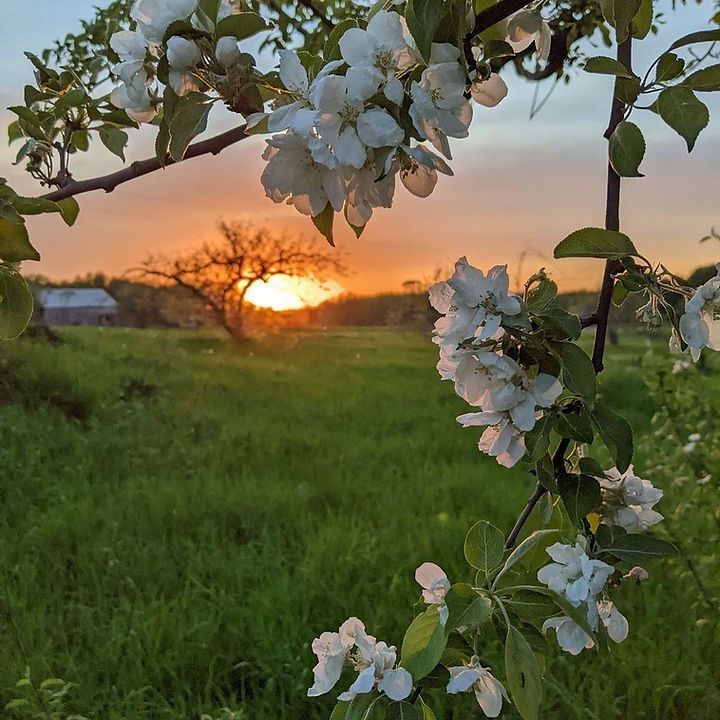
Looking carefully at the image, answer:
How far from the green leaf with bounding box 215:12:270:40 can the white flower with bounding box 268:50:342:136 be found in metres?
0.04

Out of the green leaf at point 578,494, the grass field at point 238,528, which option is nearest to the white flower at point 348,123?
the green leaf at point 578,494

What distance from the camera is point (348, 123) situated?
31 cm

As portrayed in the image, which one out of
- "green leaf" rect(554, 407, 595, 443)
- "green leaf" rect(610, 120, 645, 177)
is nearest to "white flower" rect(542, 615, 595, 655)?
"green leaf" rect(554, 407, 595, 443)

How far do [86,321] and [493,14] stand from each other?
115 inches

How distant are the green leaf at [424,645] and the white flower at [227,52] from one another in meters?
0.27

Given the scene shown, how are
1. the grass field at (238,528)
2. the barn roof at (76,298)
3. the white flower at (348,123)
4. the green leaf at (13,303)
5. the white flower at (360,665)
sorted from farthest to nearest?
the barn roof at (76,298) < the grass field at (238,528) < the green leaf at (13,303) < the white flower at (360,665) < the white flower at (348,123)

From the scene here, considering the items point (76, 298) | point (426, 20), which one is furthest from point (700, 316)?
point (76, 298)

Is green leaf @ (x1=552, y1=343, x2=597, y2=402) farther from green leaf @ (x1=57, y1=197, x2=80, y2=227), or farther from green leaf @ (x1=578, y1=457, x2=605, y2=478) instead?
green leaf @ (x1=57, y1=197, x2=80, y2=227)

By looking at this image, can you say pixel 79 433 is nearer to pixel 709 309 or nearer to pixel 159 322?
pixel 159 322

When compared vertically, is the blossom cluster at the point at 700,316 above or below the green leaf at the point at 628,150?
below

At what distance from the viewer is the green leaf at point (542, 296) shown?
384 mm

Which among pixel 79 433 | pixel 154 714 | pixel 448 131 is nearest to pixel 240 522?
pixel 154 714

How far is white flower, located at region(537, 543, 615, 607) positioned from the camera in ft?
1.36

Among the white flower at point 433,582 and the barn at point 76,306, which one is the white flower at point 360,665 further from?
the barn at point 76,306
